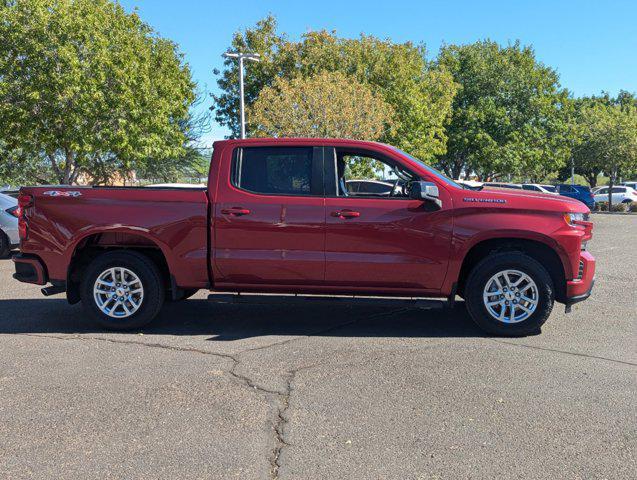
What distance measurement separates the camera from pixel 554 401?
14.3 ft

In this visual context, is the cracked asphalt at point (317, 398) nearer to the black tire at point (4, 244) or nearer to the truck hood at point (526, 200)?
the truck hood at point (526, 200)

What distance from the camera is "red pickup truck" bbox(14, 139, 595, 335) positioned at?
6.00 m

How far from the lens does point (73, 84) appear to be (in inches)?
729

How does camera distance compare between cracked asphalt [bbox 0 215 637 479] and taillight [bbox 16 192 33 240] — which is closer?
cracked asphalt [bbox 0 215 637 479]

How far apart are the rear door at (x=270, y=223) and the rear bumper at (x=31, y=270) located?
1.82 metres

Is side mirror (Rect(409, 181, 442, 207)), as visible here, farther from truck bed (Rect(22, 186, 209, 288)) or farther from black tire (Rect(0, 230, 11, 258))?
black tire (Rect(0, 230, 11, 258))

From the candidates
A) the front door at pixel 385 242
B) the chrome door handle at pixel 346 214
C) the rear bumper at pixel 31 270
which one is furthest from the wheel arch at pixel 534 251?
the rear bumper at pixel 31 270

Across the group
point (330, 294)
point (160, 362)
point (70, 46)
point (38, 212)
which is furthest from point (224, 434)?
point (70, 46)

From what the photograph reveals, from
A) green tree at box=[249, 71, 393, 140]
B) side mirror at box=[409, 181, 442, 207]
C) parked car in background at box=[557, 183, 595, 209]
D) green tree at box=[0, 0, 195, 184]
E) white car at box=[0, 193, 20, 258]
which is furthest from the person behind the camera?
parked car in background at box=[557, 183, 595, 209]

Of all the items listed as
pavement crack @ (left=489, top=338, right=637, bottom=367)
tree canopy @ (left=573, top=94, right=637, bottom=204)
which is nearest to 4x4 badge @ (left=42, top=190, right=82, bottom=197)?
pavement crack @ (left=489, top=338, right=637, bottom=367)

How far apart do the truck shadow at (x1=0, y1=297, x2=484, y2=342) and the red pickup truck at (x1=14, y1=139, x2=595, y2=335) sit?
25 cm

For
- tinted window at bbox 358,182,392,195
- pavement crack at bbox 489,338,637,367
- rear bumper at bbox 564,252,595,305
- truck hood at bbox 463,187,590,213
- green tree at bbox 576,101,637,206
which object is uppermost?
green tree at bbox 576,101,637,206

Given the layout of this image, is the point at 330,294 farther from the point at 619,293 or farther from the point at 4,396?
the point at 619,293

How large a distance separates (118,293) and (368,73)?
86.9 feet
